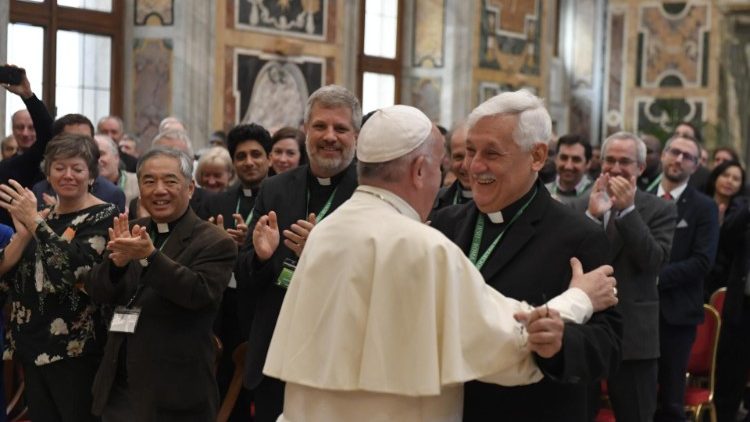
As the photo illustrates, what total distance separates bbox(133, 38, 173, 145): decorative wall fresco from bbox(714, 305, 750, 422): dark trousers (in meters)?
5.80

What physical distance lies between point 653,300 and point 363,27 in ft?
28.5

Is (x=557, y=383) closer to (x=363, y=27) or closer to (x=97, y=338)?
(x=97, y=338)

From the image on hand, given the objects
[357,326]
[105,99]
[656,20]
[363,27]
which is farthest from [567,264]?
[656,20]

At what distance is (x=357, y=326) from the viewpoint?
3627mm

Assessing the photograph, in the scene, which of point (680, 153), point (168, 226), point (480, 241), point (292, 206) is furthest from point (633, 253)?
point (480, 241)

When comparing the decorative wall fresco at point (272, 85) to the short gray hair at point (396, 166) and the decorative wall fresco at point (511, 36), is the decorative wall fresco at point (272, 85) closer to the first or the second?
the decorative wall fresco at point (511, 36)

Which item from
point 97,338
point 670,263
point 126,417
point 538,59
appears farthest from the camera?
point 538,59

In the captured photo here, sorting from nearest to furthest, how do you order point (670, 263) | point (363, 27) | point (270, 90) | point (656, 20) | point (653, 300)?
point (653, 300) → point (670, 263) → point (270, 90) → point (363, 27) → point (656, 20)

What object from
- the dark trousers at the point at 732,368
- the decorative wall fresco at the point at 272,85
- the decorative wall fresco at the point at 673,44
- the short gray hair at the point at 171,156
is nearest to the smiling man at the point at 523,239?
the short gray hair at the point at 171,156

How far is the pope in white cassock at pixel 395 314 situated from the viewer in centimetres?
357

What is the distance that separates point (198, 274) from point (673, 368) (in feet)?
11.1

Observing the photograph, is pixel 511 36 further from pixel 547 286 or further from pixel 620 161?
pixel 547 286

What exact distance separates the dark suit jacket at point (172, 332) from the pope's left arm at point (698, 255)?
3227 mm

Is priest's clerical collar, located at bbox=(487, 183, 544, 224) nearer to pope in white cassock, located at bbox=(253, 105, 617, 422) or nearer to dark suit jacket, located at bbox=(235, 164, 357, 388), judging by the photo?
pope in white cassock, located at bbox=(253, 105, 617, 422)
